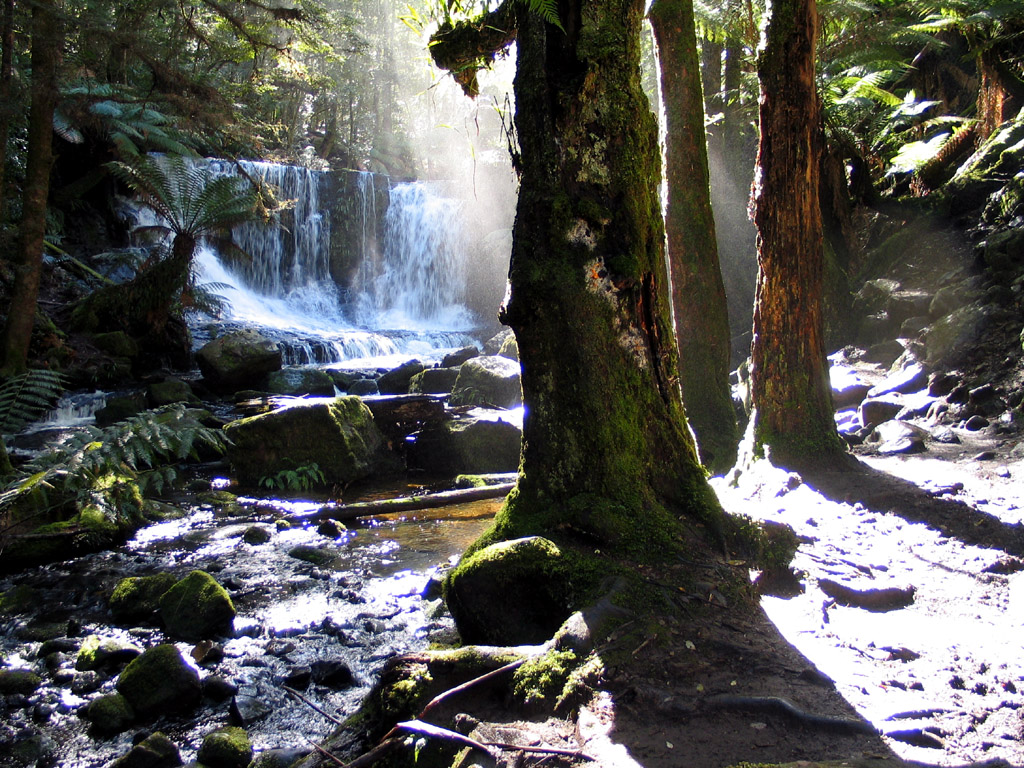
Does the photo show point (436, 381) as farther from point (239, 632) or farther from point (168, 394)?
point (239, 632)

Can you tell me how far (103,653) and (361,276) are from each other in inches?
802

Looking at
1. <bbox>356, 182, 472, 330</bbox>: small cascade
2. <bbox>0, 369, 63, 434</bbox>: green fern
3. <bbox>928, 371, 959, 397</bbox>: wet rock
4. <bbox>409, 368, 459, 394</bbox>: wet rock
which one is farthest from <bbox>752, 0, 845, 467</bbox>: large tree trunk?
<bbox>356, 182, 472, 330</bbox>: small cascade

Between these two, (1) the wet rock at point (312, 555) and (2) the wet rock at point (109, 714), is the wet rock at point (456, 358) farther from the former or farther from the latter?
(2) the wet rock at point (109, 714)

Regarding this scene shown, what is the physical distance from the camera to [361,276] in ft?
76.0

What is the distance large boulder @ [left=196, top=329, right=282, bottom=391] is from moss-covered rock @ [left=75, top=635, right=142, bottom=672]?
923 cm

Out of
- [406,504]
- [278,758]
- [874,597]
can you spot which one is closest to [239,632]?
[278,758]

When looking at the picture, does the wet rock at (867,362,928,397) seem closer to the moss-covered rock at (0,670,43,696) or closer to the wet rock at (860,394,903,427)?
the wet rock at (860,394,903,427)

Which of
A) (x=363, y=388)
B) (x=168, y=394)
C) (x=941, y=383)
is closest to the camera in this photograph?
(x=941, y=383)

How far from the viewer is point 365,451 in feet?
27.4

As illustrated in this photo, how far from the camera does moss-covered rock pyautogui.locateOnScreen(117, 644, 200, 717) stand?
3.26 meters

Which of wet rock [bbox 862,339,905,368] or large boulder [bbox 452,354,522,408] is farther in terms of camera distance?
large boulder [bbox 452,354,522,408]

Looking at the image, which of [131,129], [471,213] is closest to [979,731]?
[131,129]

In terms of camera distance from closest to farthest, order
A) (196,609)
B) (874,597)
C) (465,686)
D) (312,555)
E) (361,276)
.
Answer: (465,686)
(874,597)
(196,609)
(312,555)
(361,276)

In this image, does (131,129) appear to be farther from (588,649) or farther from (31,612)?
(588,649)
